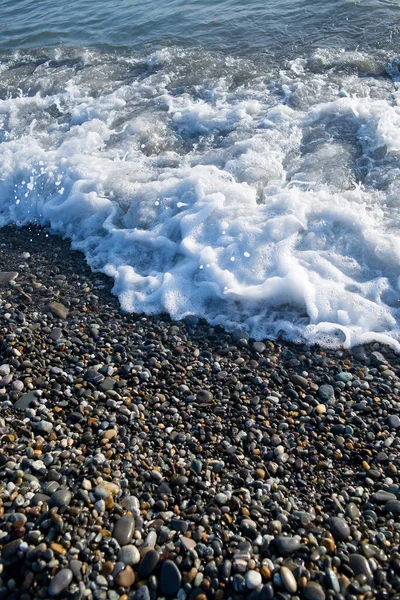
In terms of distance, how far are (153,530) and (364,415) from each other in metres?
1.94

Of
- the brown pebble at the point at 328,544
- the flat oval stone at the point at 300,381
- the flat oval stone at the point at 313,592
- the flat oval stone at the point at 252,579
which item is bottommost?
the flat oval stone at the point at 300,381

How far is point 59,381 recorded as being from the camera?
13.6 ft

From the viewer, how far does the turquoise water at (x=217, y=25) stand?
11.3 m

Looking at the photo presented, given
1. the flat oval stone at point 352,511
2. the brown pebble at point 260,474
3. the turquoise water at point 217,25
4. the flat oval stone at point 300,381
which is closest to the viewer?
the flat oval stone at point 352,511

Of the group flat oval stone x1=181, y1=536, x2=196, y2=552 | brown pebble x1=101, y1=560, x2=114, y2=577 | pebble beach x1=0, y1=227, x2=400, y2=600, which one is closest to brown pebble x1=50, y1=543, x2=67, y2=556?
pebble beach x1=0, y1=227, x2=400, y2=600

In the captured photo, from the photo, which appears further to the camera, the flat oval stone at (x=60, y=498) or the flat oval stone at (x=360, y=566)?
the flat oval stone at (x=60, y=498)

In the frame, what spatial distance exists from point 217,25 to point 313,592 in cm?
1301

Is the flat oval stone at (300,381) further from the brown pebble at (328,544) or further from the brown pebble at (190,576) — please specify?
the brown pebble at (190,576)

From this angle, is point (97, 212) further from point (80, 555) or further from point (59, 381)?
point (80, 555)


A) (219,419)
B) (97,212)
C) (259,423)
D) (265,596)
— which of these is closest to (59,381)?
(219,419)

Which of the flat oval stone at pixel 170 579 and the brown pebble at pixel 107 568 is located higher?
the brown pebble at pixel 107 568

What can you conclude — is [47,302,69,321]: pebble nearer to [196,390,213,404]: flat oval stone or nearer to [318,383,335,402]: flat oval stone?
[196,390,213,404]: flat oval stone

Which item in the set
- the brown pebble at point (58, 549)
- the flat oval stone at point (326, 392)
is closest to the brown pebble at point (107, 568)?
the brown pebble at point (58, 549)

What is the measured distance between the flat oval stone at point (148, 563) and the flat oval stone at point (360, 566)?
1.15m
